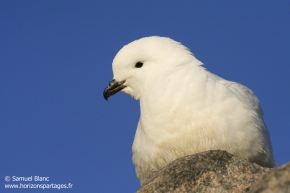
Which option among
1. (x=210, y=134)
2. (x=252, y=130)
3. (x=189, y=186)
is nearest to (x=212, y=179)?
(x=189, y=186)

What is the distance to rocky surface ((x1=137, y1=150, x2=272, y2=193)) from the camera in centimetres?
582

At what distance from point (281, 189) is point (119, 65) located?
205 inches

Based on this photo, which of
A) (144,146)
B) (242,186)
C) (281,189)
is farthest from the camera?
(144,146)

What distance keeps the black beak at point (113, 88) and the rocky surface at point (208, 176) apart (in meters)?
2.72

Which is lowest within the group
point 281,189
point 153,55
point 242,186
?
point 281,189

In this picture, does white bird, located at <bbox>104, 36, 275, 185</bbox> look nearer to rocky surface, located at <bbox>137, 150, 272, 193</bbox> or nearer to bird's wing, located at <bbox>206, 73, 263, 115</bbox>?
bird's wing, located at <bbox>206, 73, 263, 115</bbox>

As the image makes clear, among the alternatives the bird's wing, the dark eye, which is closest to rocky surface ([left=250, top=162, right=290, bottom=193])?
the bird's wing

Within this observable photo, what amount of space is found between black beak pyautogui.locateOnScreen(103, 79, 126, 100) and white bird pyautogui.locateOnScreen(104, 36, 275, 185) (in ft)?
1.21

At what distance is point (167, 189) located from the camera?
6.00 m

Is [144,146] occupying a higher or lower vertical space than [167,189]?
higher

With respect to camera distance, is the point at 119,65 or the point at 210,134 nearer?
the point at 210,134

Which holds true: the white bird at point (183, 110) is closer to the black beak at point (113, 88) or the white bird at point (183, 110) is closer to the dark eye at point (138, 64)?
the dark eye at point (138, 64)

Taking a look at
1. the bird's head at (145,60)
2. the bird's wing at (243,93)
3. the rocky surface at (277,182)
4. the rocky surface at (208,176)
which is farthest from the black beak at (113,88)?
the rocky surface at (277,182)

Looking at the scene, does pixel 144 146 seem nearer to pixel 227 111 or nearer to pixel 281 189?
pixel 227 111
